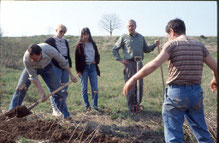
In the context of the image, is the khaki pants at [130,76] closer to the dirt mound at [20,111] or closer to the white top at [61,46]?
the white top at [61,46]

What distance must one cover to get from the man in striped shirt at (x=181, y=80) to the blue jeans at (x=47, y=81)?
2.27m

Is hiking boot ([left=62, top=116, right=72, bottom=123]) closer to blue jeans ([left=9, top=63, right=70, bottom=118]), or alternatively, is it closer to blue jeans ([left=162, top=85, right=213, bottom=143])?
blue jeans ([left=9, top=63, right=70, bottom=118])

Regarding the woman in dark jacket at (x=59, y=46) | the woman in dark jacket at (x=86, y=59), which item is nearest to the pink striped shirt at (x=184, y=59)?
the woman in dark jacket at (x=86, y=59)

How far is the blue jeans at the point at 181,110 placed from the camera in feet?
8.64

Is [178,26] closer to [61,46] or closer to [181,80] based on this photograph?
[181,80]

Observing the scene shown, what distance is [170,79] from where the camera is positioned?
2721 millimetres

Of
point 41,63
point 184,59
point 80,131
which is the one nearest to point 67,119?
point 80,131

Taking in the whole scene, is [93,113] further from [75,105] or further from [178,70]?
[178,70]

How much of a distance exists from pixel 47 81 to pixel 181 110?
9.18 feet

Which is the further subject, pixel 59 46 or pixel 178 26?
pixel 59 46

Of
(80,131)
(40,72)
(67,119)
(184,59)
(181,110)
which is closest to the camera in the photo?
(184,59)

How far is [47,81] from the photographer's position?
4574 mm

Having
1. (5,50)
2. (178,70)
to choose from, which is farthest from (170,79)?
(5,50)

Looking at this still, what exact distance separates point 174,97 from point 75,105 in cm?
400
